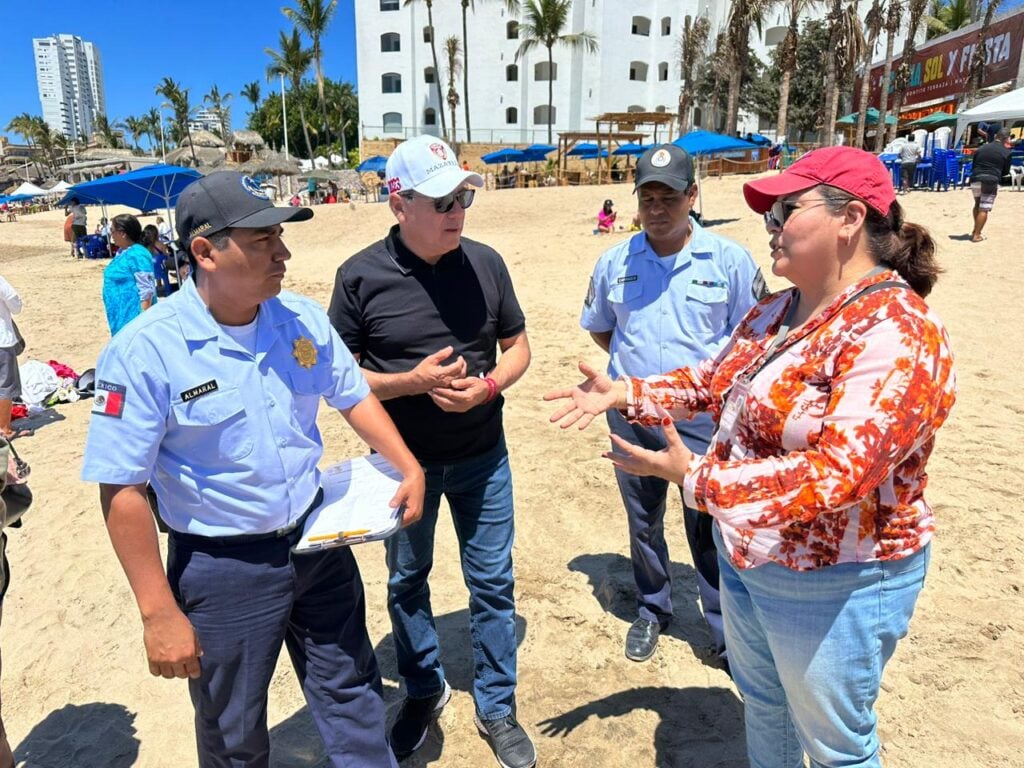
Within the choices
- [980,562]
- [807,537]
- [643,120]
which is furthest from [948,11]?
[807,537]

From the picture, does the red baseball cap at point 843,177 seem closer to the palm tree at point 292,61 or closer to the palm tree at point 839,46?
the palm tree at point 839,46

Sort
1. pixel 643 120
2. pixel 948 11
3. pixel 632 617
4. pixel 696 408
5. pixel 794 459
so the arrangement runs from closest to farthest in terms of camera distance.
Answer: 1. pixel 794 459
2. pixel 696 408
3. pixel 632 617
4. pixel 643 120
5. pixel 948 11

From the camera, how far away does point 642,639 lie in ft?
10.8

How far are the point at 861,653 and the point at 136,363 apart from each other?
199 centimetres

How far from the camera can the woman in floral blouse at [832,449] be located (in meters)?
1.47

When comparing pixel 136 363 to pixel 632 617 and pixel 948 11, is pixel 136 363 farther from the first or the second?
pixel 948 11

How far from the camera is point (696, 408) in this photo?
2225 millimetres

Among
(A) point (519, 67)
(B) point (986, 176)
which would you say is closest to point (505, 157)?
(A) point (519, 67)

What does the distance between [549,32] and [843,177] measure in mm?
45546

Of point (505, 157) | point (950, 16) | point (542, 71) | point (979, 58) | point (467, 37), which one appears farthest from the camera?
point (542, 71)

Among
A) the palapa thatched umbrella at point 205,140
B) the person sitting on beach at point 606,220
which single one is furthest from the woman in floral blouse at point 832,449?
the palapa thatched umbrella at point 205,140

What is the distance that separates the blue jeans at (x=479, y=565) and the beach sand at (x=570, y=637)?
0.37 metres

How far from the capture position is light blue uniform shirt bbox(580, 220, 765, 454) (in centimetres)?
304

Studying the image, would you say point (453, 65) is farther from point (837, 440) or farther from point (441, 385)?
point (837, 440)
